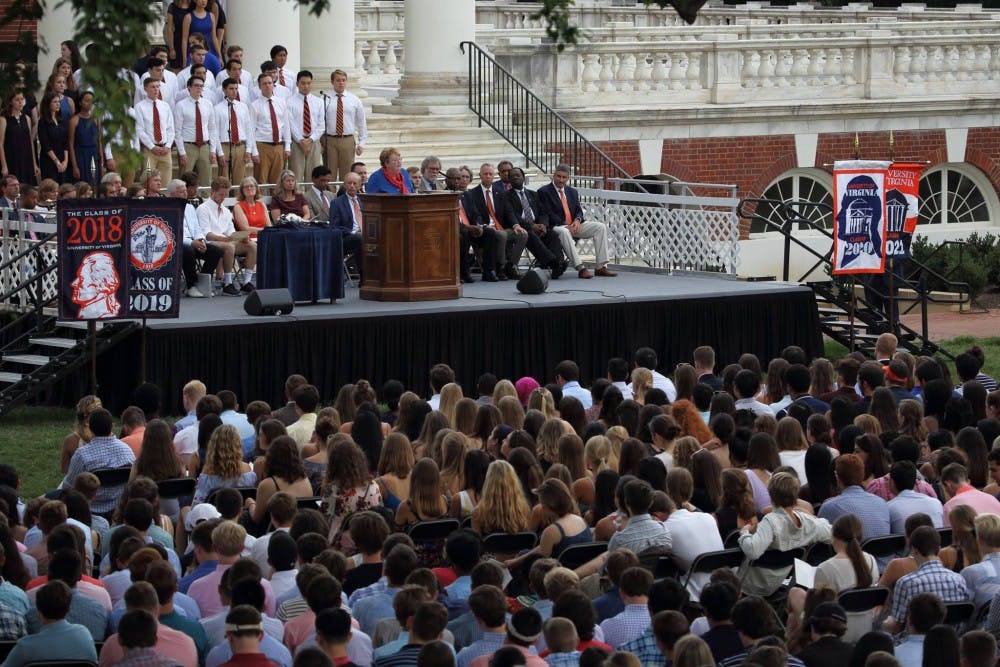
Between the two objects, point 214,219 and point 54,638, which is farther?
point 214,219

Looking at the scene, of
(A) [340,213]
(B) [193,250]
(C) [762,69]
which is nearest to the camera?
(B) [193,250]

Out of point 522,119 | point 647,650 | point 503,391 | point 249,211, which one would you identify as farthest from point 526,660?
point 522,119

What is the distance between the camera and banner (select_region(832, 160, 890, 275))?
20.1 m

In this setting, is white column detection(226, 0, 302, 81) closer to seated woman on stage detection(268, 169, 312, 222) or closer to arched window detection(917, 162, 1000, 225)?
seated woman on stage detection(268, 169, 312, 222)

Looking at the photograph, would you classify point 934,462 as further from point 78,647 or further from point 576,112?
point 576,112

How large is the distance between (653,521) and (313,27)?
60.8 feet

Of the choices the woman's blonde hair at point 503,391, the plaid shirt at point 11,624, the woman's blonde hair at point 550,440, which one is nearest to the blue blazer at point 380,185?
the woman's blonde hair at point 503,391

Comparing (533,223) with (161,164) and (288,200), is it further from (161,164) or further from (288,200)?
(161,164)

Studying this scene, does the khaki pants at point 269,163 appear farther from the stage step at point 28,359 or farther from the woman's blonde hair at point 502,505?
the woman's blonde hair at point 502,505

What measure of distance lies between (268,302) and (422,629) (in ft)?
33.3

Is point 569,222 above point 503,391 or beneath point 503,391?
above

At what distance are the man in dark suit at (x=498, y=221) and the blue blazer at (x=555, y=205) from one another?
58cm

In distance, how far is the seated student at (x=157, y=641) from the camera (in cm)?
Answer: 834

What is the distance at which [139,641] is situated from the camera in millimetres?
8234
